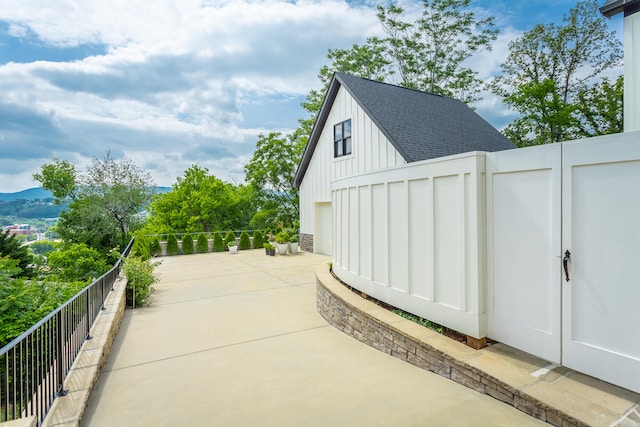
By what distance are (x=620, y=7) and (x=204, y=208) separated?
70.6 ft

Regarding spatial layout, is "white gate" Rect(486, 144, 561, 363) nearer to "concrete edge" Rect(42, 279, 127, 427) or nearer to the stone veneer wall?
"concrete edge" Rect(42, 279, 127, 427)

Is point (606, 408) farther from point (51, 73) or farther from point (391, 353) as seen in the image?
point (51, 73)

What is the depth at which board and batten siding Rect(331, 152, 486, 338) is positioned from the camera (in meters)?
3.39

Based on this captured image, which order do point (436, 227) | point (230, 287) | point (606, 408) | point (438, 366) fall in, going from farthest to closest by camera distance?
point (230, 287), point (436, 227), point (438, 366), point (606, 408)

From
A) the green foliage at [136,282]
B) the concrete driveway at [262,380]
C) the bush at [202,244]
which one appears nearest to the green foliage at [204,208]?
the bush at [202,244]

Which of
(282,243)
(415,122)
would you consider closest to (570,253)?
(415,122)

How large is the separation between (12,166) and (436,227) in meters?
26.0

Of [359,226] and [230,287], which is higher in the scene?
[359,226]

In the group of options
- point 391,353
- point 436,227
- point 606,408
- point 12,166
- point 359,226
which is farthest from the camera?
point 12,166

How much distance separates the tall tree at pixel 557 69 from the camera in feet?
59.2

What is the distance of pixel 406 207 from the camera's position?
4180 millimetres

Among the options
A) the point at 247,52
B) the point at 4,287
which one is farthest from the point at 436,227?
the point at 247,52

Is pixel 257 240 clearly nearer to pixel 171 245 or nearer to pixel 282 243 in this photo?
pixel 282 243

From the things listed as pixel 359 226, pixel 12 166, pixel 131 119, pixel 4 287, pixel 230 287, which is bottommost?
pixel 230 287
